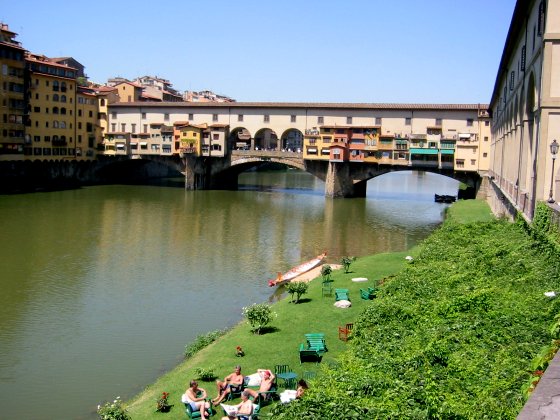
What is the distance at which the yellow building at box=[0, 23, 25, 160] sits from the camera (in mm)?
63841

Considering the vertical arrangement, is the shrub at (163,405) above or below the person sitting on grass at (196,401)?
below

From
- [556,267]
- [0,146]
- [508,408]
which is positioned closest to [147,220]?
[0,146]

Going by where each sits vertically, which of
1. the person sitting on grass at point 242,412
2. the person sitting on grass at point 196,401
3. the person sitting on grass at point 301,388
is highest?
the person sitting on grass at point 301,388

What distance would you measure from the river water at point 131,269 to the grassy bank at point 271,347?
1521 mm

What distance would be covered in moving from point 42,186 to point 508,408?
222 feet

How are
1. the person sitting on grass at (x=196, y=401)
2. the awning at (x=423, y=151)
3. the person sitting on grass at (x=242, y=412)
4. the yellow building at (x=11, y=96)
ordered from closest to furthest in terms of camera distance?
1. the person sitting on grass at (x=242, y=412)
2. the person sitting on grass at (x=196, y=401)
3. the yellow building at (x=11, y=96)
4. the awning at (x=423, y=151)

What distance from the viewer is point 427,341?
1280cm

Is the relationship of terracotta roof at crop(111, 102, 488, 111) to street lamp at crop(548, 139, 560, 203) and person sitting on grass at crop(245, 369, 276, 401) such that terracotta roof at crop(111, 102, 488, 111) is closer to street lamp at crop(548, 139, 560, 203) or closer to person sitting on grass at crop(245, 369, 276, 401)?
street lamp at crop(548, 139, 560, 203)

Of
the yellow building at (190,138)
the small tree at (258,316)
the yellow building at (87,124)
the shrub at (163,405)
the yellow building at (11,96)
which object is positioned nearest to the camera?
the shrub at (163,405)

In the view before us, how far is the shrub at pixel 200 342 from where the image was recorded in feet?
60.7

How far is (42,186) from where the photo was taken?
69250 mm

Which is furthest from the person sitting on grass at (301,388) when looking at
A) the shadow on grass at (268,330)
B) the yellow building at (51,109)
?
the yellow building at (51,109)

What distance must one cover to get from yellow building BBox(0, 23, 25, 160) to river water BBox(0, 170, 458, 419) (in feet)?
24.9

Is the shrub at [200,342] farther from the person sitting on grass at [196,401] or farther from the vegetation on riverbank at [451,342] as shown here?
the vegetation on riverbank at [451,342]
